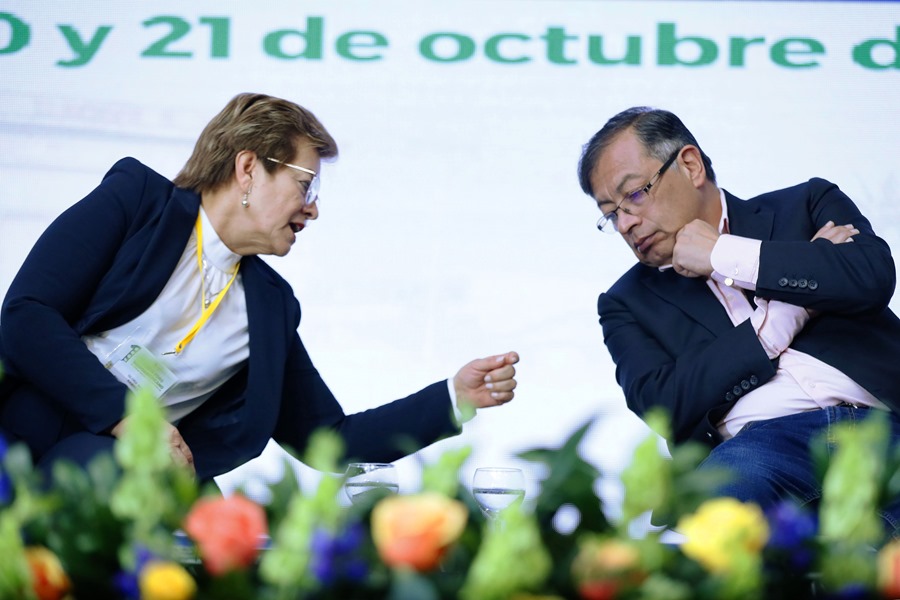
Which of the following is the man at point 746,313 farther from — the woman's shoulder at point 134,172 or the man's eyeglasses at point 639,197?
the woman's shoulder at point 134,172

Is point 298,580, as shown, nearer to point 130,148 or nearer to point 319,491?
point 319,491

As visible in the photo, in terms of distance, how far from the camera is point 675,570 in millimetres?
766

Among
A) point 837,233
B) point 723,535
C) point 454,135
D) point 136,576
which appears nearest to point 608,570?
point 723,535

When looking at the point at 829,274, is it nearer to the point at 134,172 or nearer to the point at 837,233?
the point at 837,233

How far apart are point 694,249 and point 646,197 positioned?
22 centimetres

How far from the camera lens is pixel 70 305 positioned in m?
2.03

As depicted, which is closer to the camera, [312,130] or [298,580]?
[298,580]

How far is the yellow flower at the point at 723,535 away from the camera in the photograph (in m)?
0.69

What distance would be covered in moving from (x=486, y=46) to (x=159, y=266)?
177 centimetres

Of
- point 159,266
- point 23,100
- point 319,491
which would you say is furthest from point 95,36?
point 319,491

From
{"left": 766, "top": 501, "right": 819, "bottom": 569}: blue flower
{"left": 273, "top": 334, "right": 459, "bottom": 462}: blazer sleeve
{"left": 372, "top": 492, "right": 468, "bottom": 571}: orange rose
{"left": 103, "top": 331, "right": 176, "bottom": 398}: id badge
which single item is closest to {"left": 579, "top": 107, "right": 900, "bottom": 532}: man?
{"left": 273, "top": 334, "right": 459, "bottom": 462}: blazer sleeve

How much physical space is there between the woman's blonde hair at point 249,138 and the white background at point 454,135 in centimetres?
119

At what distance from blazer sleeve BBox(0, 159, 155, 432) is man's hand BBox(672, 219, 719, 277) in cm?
103

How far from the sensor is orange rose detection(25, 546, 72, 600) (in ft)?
2.35
